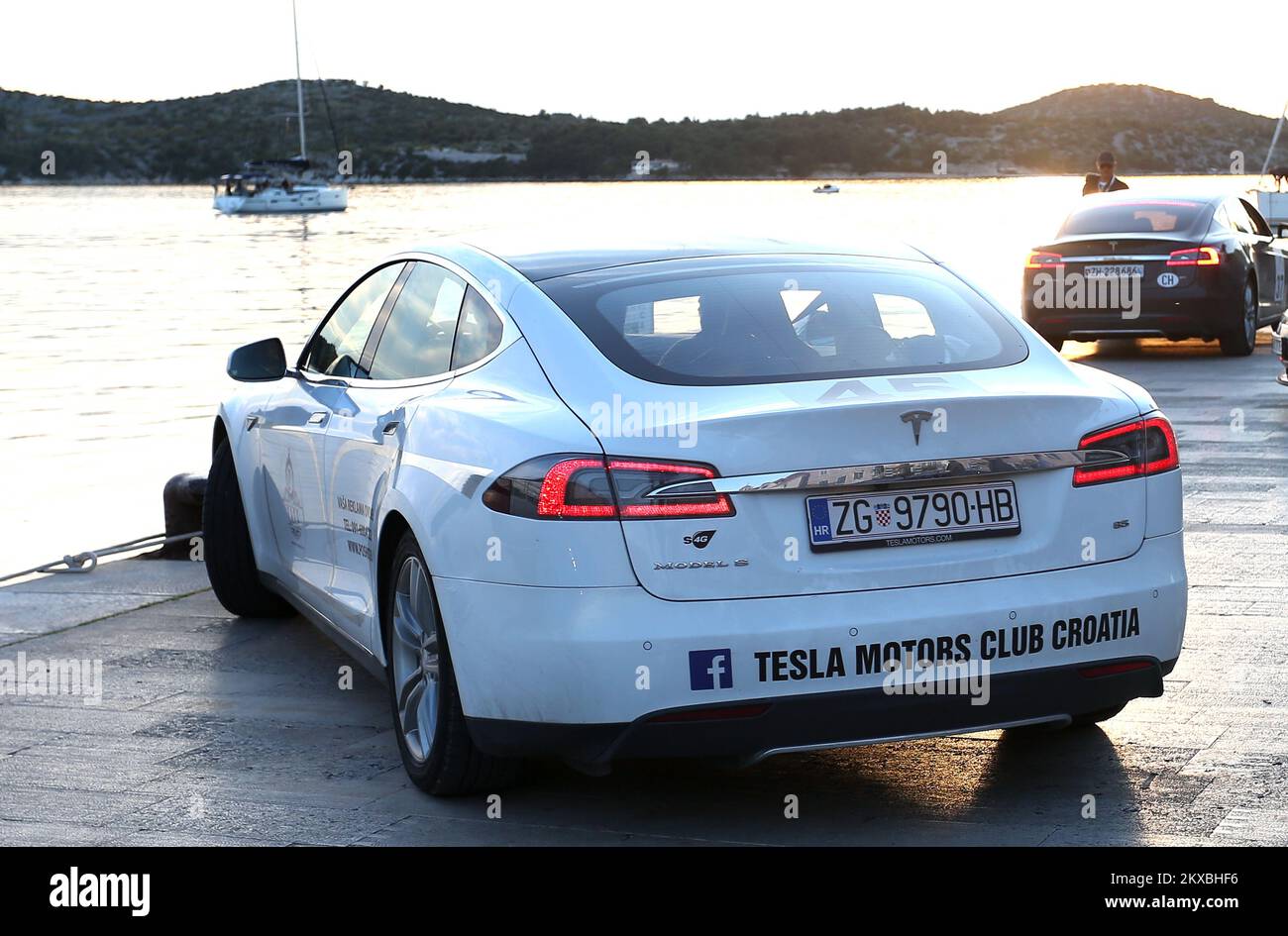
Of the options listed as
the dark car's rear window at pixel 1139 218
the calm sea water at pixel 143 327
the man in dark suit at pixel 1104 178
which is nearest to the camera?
the calm sea water at pixel 143 327

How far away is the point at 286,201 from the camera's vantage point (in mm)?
120062

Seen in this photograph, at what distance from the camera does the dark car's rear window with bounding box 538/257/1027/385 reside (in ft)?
15.6

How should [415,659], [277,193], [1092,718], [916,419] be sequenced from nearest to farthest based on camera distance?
[916,419] → [415,659] → [1092,718] → [277,193]

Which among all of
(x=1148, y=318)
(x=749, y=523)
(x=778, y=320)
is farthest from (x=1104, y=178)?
(x=749, y=523)

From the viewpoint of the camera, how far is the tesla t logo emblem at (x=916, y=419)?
4.40 meters

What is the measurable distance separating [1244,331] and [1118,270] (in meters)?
1.72

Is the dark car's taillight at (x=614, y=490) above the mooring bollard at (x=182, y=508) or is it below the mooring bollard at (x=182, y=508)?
above

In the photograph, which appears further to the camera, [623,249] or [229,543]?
[229,543]

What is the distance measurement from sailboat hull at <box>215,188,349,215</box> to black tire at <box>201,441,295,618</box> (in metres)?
112

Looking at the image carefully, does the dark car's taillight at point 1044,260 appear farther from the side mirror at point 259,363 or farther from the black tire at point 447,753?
the black tire at point 447,753

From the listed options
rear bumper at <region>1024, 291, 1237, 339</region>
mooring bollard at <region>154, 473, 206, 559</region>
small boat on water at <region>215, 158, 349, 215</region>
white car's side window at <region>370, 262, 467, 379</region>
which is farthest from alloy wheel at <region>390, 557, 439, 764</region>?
small boat on water at <region>215, 158, 349, 215</region>

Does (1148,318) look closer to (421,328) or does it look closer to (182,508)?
(182,508)

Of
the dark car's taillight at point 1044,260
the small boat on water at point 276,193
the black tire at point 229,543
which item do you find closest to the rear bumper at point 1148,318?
the dark car's taillight at point 1044,260

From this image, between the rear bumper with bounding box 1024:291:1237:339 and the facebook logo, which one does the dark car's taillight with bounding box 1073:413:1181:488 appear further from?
the rear bumper with bounding box 1024:291:1237:339
